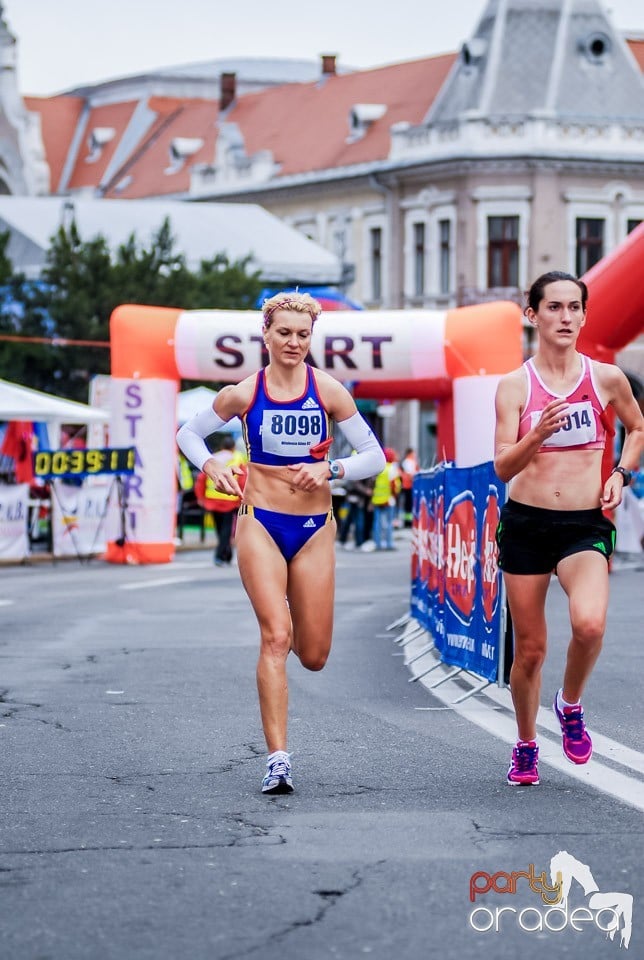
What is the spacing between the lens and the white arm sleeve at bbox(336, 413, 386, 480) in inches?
330

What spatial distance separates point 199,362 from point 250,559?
724 inches

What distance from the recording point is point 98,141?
84000mm

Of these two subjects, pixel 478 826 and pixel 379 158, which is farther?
pixel 379 158

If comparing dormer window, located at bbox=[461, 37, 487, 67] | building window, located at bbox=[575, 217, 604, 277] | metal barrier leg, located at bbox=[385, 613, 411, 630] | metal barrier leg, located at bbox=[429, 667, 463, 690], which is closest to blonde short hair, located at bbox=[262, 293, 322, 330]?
metal barrier leg, located at bbox=[429, 667, 463, 690]

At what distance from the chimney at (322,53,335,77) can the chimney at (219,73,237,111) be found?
3400 mm

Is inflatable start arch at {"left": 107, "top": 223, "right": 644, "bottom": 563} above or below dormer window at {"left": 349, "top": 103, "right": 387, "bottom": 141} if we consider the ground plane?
below

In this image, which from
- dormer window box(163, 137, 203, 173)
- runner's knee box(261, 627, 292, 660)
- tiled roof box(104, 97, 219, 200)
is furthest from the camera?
dormer window box(163, 137, 203, 173)

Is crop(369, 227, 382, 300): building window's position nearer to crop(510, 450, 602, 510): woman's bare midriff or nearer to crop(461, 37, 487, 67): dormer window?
crop(461, 37, 487, 67): dormer window

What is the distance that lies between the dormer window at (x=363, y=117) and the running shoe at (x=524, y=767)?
62.3 meters

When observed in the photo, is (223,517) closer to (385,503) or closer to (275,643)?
(385,503)

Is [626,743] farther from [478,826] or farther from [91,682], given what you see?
[91,682]

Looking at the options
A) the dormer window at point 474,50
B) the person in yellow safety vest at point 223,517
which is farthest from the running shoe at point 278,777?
the dormer window at point 474,50

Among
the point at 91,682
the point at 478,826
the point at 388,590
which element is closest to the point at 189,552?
the point at 388,590

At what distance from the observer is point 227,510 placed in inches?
1087
